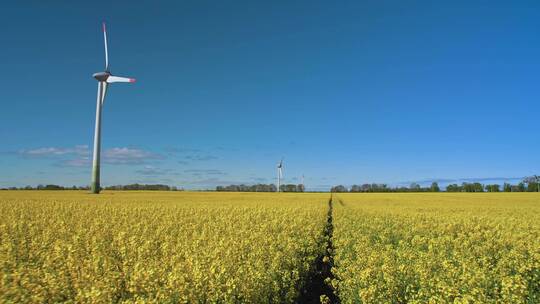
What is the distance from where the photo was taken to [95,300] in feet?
18.9

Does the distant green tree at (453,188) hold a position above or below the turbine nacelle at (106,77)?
below

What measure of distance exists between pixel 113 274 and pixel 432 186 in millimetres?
152841

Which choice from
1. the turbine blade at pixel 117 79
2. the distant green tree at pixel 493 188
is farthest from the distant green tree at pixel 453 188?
the turbine blade at pixel 117 79

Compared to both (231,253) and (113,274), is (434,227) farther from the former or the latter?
(113,274)

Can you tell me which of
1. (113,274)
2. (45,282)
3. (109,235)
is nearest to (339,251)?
(113,274)

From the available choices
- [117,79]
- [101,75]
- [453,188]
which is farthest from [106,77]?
[453,188]

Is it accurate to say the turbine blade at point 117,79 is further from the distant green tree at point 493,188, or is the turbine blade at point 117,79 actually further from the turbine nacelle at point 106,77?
the distant green tree at point 493,188

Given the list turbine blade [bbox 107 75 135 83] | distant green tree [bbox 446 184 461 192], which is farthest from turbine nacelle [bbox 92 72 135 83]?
distant green tree [bbox 446 184 461 192]

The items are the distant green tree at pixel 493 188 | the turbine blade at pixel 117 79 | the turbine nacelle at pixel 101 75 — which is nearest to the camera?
the turbine blade at pixel 117 79

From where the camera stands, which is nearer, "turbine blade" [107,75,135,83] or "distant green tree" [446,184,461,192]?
"turbine blade" [107,75,135,83]

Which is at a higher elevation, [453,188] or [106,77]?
[106,77]

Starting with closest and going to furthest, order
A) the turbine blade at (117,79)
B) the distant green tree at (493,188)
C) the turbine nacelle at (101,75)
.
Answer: the turbine blade at (117,79)
the turbine nacelle at (101,75)
the distant green tree at (493,188)

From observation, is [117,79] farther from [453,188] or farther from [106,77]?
[453,188]

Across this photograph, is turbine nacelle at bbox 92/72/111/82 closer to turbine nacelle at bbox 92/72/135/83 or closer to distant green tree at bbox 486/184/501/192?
turbine nacelle at bbox 92/72/135/83
